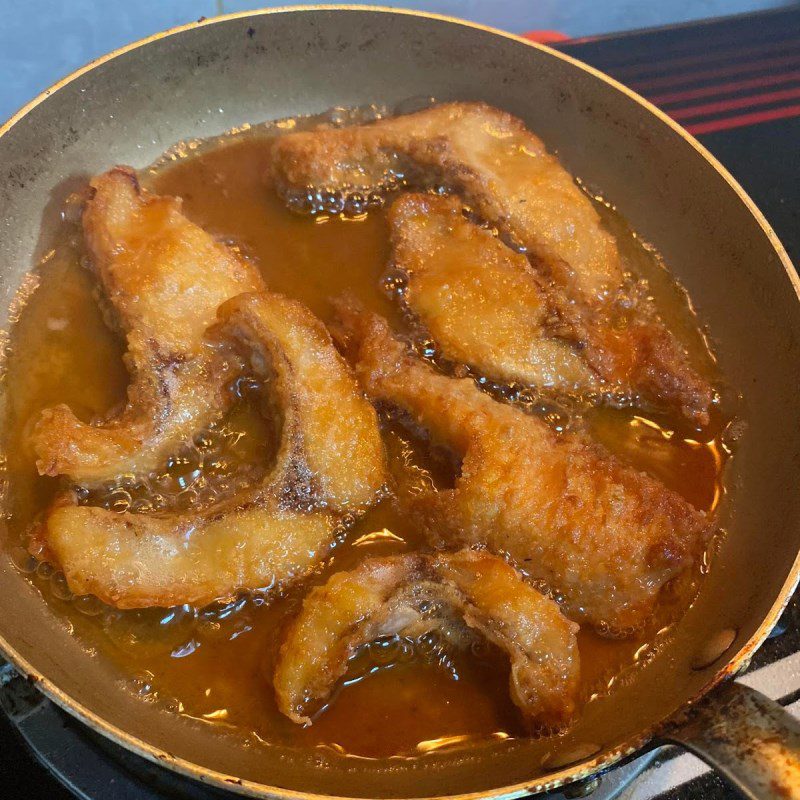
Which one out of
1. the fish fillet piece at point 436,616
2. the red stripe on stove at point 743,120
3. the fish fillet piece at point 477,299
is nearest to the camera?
the fish fillet piece at point 436,616

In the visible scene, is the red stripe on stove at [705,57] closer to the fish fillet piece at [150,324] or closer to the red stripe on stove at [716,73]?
the red stripe on stove at [716,73]

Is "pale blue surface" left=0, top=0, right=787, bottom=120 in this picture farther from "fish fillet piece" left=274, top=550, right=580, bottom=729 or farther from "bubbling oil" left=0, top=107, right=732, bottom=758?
"fish fillet piece" left=274, top=550, right=580, bottom=729

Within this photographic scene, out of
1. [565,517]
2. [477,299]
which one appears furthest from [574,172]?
[565,517]

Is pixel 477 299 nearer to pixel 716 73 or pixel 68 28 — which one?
pixel 716 73

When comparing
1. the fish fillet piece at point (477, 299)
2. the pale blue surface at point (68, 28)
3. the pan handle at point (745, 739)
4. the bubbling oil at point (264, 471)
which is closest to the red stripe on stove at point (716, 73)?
the pale blue surface at point (68, 28)

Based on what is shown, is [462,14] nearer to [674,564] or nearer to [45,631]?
[674,564]

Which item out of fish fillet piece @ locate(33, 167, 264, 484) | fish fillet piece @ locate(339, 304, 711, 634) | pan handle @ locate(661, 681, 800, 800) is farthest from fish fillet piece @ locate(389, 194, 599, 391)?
pan handle @ locate(661, 681, 800, 800)
